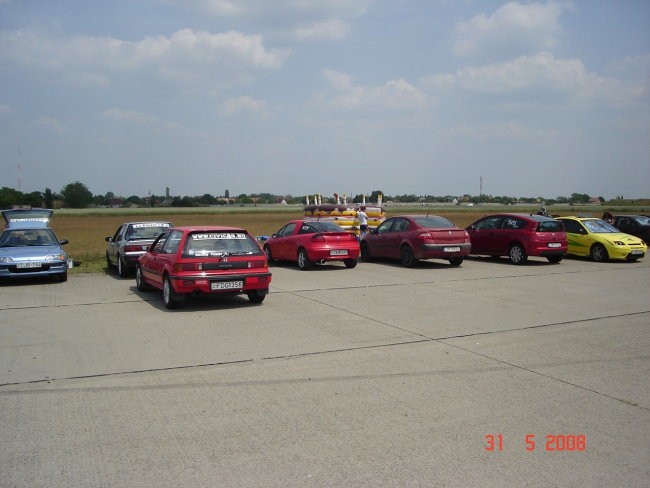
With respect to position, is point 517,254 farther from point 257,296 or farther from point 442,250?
point 257,296

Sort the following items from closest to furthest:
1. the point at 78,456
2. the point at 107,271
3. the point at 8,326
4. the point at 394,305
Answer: the point at 78,456, the point at 8,326, the point at 394,305, the point at 107,271

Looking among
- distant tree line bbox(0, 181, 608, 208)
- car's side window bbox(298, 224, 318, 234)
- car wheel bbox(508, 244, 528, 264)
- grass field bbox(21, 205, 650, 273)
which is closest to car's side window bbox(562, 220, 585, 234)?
car wheel bbox(508, 244, 528, 264)

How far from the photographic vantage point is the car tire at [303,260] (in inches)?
638

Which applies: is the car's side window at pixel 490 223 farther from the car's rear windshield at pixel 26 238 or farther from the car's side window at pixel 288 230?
the car's rear windshield at pixel 26 238

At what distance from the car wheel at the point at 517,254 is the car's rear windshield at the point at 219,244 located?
32.0 feet

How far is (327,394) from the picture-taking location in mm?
5555

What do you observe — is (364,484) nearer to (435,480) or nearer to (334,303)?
(435,480)

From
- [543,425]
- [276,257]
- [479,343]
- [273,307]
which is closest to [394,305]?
[273,307]

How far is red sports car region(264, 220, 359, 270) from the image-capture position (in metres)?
15.9

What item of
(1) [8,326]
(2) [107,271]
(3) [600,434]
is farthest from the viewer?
(2) [107,271]

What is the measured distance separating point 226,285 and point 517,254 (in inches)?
419

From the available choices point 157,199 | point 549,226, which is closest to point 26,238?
point 549,226

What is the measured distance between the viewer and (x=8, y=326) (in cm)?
884

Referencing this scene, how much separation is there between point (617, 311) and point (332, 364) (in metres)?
5.83
